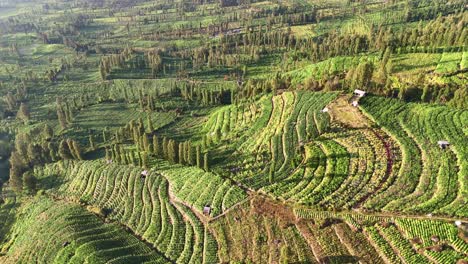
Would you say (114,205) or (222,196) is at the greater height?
(222,196)

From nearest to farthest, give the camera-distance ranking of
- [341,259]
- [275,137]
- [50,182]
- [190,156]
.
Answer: [341,259]
[190,156]
[275,137]
[50,182]

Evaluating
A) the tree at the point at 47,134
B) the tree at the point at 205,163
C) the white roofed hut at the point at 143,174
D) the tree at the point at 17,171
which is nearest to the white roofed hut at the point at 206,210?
the tree at the point at 205,163

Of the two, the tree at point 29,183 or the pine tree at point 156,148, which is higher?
the pine tree at point 156,148

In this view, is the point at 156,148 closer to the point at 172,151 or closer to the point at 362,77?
the point at 172,151

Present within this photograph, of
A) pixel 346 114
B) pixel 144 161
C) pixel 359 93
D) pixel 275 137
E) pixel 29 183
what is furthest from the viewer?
pixel 29 183

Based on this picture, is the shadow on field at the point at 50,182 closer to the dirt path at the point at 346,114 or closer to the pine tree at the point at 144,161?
the pine tree at the point at 144,161

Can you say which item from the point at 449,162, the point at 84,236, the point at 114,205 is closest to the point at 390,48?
the point at 449,162

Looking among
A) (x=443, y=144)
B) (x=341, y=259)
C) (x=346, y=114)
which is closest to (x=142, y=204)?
(x=341, y=259)

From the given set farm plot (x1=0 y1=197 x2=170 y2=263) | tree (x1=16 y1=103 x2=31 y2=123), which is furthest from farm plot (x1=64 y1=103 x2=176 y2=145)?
farm plot (x1=0 y1=197 x2=170 y2=263)

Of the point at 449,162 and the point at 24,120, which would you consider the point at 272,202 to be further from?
the point at 24,120
